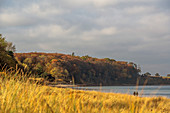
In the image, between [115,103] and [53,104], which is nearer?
[53,104]

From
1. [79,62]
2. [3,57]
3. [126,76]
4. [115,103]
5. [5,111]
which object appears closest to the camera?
[5,111]

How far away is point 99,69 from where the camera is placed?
152 meters

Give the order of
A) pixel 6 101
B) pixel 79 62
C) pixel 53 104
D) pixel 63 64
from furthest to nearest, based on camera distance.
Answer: pixel 79 62 < pixel 63 64 < pixel 53 104 < pixel 6 101

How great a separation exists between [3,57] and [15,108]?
2447cm

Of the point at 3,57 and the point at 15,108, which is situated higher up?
the point at 3,57

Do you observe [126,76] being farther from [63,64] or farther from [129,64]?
[63,64]

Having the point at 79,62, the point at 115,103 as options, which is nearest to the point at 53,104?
the point at 115,103

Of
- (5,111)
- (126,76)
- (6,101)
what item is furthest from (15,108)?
(126,76)

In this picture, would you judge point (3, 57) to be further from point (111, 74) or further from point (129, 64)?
point (129, 64)

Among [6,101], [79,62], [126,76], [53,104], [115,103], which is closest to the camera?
[6,101]

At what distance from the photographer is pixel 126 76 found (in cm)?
15875

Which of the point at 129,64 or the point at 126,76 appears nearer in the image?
the point at 126,76

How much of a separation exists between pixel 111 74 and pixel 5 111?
498 feet

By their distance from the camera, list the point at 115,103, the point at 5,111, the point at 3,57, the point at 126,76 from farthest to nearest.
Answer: the point at 126,76
the point at 3,57
the point at 115,103
the point at 5,111
